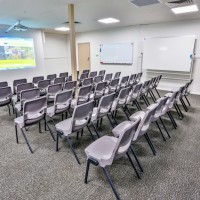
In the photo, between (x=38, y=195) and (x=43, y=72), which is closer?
(x=38, y=195)

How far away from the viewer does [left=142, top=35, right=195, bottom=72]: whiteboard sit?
254 inches

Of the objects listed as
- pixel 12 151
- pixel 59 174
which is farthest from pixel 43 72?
pixel 59 174

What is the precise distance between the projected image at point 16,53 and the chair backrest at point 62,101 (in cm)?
598

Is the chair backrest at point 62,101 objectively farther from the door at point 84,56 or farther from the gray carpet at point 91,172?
the door at point 84,56

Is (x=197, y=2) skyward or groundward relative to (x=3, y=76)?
skyward

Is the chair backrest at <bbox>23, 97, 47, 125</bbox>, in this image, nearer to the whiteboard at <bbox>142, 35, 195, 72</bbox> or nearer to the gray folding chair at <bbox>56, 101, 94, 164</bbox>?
the gray folding chair at <bbox>56, 101, 94, 164</bbox>

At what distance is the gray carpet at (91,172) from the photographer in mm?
1932

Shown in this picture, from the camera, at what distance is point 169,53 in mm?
6902

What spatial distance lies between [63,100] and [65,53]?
8.23 metres

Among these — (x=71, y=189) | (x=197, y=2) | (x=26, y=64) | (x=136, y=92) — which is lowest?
(x=71, y=189)

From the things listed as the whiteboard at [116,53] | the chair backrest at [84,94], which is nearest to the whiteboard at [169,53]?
the whiteboard at [116,53]

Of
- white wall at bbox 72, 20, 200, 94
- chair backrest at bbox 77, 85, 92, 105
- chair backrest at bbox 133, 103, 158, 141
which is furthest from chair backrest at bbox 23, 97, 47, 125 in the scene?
white wall at bbox 72, 20, 200, 94

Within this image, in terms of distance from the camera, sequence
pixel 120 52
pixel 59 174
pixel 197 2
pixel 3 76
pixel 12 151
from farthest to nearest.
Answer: pixel 120 52 < pixel 3 76 < pixel 197 2 < pixel 12 151 < pixel 59 174

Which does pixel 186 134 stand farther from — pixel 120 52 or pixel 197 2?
pixel 120 52
